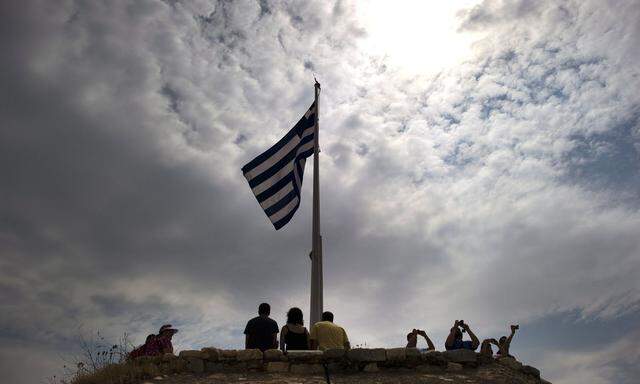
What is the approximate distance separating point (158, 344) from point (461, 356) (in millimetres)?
5192

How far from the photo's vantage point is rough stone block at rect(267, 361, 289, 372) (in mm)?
8180

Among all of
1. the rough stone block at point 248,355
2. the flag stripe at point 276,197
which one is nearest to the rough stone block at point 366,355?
the rough stone block at point 248,355

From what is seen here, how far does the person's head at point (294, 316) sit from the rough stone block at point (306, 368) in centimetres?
76

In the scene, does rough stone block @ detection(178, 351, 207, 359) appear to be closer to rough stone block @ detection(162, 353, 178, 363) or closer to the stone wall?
the stone wall

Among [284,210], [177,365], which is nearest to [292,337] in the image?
[177,365]

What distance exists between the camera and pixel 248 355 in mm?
8297

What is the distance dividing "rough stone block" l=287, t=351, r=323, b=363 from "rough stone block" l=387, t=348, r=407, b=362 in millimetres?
1107

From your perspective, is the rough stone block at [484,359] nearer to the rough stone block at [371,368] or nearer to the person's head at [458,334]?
the person's head at [458,334]

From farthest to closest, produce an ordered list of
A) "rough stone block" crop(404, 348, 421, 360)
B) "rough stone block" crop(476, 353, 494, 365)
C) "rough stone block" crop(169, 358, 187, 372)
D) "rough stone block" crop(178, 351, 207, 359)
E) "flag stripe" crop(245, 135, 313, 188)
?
"flag stripe" crop(245, 135, 313, 188)
"rough stone block" crop(476, 353, 494, 365)
"rough stone block" crop(404, 348, 421, 360)
"rough stone block" crop(178, 351, 207, 359)
"rough stone block" crop(169, 358, 187, 372)

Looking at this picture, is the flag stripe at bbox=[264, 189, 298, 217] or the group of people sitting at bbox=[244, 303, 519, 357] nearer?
the group of people sitting at bbox=[244, 303, 519, 357]

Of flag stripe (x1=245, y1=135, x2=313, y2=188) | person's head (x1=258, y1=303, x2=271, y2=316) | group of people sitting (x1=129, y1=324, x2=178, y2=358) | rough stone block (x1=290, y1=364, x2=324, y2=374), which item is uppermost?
flag stripe (x1=245, y1=135, x2=313, y2=188)

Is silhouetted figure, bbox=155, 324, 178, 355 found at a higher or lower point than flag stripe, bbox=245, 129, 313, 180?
lower

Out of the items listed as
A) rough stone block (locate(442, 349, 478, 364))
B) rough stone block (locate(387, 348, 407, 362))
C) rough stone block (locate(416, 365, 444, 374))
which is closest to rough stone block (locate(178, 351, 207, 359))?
rough stone block (locate(387, 348, 407, 362))

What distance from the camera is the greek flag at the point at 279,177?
11938mm
